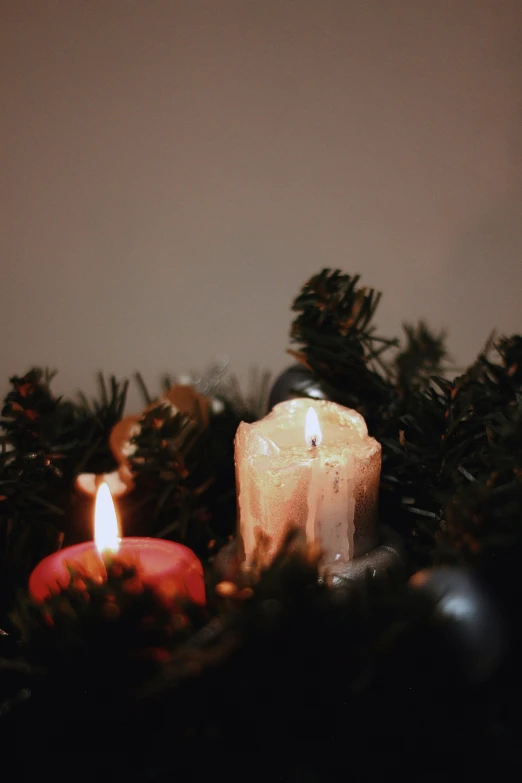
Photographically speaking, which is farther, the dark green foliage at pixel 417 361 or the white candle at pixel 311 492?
the dark green foliage at pixel 417 361

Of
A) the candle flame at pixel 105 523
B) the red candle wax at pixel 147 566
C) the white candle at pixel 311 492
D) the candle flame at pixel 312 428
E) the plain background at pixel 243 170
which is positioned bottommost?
the red candle wax at pixel 147 566

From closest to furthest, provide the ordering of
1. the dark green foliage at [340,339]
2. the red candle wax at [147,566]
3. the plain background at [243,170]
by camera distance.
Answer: the red candle wax at [147,566] < the dark green foliage at [340,339] < the plain background at [243,170]

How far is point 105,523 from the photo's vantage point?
16.2 inches

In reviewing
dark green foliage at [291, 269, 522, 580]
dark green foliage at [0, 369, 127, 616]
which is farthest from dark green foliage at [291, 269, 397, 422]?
dark green foliage at [0, 369, 127, 616]

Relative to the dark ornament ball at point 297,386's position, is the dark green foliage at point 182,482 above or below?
below

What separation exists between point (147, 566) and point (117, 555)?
4 cm

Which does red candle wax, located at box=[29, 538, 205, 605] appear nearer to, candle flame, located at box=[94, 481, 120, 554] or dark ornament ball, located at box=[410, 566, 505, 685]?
candle flame, located at box=[94, 481, 120, 554]

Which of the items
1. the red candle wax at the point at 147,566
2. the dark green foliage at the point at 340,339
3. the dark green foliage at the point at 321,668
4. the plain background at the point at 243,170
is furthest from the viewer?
the plain background at the point at 243,170

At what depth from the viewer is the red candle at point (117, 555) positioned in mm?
368

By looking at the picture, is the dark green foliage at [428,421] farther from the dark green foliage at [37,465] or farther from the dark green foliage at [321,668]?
the dark green foliage at [37,465]

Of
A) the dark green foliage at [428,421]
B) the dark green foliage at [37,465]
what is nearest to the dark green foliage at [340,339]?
the dark green foliage at [428,421]

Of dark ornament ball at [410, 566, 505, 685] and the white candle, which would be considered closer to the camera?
dark ornament ball at [410, 566, 505, 685]

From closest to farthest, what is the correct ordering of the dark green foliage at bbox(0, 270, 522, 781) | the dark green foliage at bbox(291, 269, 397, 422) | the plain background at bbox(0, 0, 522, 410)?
the dark green foliage at bbox(0, 270, 522, 781), the dark green foliage at bbox(291, 269, 397, 422), the plain background at bbox(0, 0, 522, 410)

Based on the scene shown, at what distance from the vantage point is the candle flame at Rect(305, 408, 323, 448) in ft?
1.36
